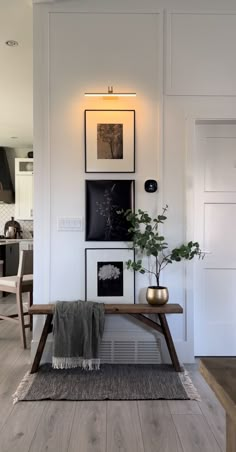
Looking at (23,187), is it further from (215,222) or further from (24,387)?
(24,387)

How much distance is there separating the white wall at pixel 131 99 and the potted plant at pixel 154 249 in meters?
0.10

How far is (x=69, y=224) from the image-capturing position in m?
3.20

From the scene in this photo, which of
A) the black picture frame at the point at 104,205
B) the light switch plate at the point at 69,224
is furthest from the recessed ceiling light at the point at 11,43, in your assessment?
the light switch plate at the point at 69,224

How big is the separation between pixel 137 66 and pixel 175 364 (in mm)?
2495

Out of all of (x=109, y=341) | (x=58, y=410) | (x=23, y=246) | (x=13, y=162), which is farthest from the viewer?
(x=13, y=162)

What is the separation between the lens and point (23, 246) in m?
7.02

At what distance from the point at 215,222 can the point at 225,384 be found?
2.38 m

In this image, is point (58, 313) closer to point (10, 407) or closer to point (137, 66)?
point (10, 407)

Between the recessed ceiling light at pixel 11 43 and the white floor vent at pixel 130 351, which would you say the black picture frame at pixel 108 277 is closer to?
the white floor vent at pixel 130 351

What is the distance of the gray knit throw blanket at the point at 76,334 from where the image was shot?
2910 millimetres

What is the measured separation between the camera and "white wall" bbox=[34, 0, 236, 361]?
10.5 ft

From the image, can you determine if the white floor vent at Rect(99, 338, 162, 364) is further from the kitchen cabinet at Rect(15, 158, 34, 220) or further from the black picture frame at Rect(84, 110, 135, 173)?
the kitchen cabinet at Rect(15, 158, 34, 220)

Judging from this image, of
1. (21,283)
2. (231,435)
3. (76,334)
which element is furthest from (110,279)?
(231,435)

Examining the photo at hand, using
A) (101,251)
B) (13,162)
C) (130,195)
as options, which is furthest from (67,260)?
(13,162)
